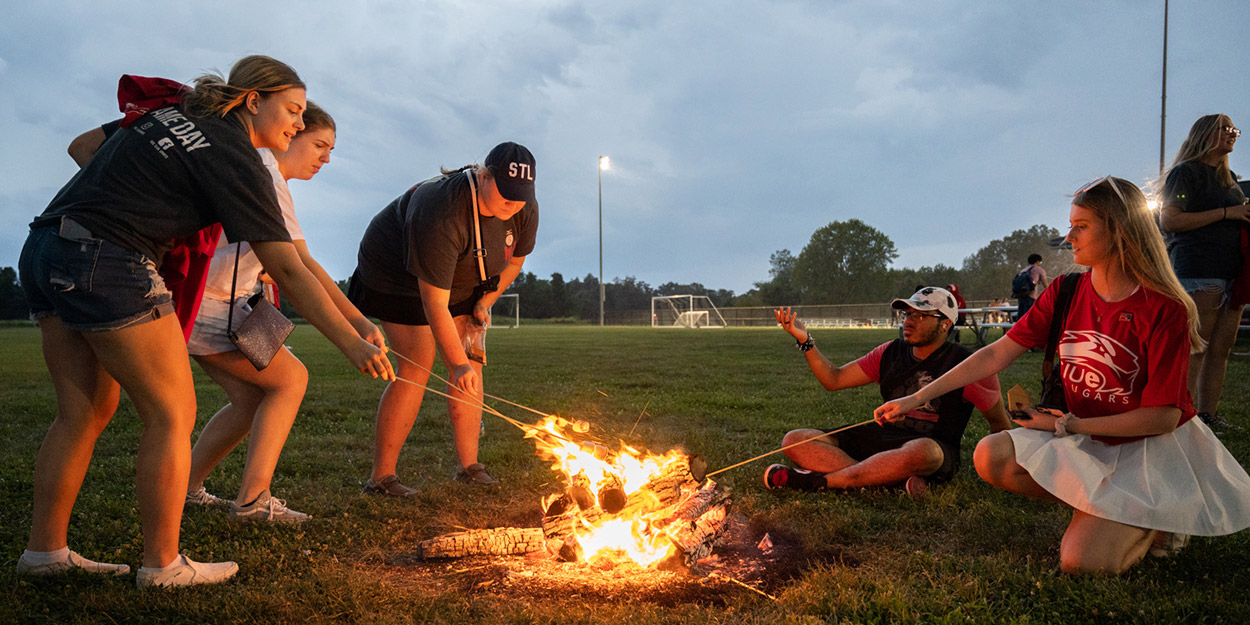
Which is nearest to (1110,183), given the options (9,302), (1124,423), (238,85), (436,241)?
(1124,423)

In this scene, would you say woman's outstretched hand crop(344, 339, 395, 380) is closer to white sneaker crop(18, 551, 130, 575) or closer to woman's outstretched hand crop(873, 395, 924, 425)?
white sneaker crop(18, 551, 130, 575)

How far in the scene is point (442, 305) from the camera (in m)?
3.72

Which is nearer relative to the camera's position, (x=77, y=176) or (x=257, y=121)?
(x=77, y=176)

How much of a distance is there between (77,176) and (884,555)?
3425 mm

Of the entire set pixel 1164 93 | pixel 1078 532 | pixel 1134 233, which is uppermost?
pixel 1164 93

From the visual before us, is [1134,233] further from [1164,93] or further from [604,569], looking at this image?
[1164,93]

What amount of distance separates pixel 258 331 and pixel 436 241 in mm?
959

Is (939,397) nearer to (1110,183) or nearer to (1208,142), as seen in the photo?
(1110,183)

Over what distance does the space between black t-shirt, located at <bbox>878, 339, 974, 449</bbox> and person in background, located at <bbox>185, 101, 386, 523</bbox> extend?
3025mm

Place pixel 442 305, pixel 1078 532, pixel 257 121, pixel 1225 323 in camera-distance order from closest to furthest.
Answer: pixel 257 121
pixel 1078 532
pixel 442 305
pixel 1225 323

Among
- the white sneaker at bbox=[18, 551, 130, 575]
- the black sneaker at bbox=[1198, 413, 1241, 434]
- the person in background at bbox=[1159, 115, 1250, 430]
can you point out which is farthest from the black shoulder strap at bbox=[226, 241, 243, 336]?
the black sneaker at bbox=[1198, 413, 1241, 434]

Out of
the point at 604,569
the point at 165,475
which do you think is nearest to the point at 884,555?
the point at 604,569

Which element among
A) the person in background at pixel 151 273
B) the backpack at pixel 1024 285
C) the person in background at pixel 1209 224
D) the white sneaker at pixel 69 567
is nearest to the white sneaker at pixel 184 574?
the person in background at pixel 151 273

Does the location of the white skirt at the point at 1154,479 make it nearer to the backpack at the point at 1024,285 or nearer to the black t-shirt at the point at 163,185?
the black t-shirt at the point at 163,185
